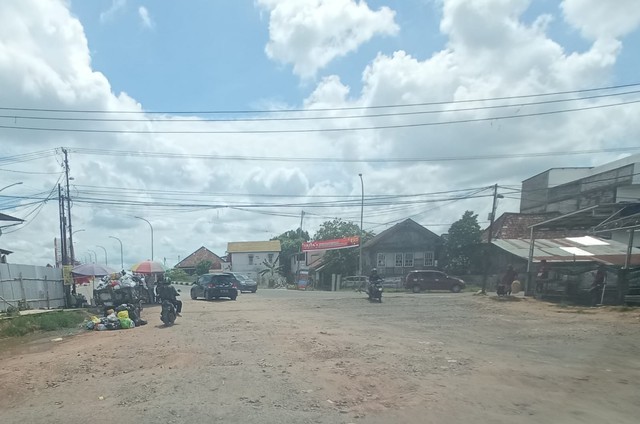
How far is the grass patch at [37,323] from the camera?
1692 cm

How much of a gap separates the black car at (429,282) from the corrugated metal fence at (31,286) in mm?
24629

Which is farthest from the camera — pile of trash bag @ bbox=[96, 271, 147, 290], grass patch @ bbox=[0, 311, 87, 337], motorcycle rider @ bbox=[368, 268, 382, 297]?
motorcycle rider @ bbox=[368, 268, 382, 297]

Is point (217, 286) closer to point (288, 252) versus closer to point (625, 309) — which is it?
point (625, 309)

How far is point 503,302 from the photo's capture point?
2442cm

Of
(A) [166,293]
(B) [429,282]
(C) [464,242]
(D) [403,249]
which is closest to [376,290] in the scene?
(A) [166,293]

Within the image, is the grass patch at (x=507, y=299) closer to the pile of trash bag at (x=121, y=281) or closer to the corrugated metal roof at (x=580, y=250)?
the corrugated metal roof at (x=580, y=250)

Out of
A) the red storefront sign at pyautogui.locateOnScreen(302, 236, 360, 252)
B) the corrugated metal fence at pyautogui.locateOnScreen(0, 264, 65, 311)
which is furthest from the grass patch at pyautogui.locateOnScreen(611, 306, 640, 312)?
the red storefront sign at pyautogui.locateOnScreen(302, 236, 360, 252)

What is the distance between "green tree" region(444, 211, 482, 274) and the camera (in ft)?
159

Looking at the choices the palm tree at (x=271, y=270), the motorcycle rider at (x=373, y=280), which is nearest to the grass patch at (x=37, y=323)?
the motorcycle rider at (x=373, y=280)

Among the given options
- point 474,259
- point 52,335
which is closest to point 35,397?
point 52,335

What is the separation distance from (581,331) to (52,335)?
1613 centimetres

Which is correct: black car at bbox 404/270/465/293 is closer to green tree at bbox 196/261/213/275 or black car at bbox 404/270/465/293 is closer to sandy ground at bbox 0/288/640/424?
sandy ground at bbox 0/288/640/424

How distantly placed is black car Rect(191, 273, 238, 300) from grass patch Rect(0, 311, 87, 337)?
1104cm

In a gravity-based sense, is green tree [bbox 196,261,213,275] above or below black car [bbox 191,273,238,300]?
below
